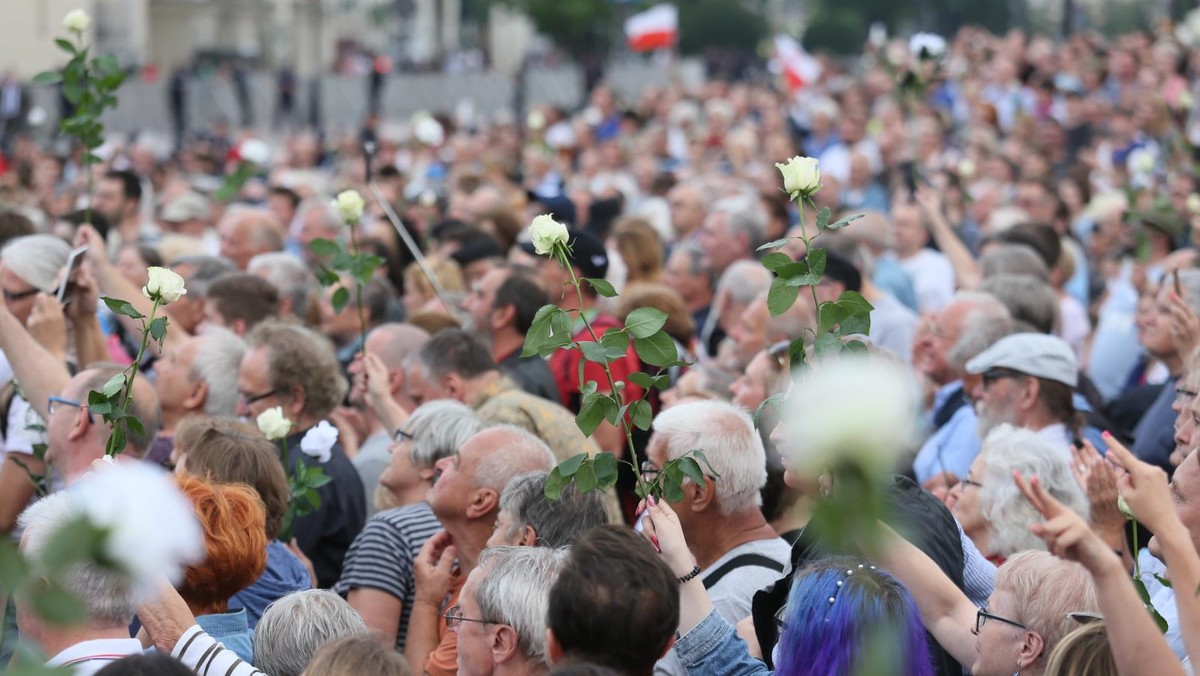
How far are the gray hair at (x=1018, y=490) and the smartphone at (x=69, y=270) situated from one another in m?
3.55

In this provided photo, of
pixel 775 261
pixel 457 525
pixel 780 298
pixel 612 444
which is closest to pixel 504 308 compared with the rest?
pixel 612 444

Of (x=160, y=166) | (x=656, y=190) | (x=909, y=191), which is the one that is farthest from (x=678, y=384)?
(x=160, y=166)

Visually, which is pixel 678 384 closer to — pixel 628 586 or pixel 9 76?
pixel 628 586

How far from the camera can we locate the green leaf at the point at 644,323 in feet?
12.0

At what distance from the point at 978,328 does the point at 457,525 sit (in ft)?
9.51

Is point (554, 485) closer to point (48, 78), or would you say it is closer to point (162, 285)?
point (162, 285)

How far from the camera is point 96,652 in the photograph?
3.27m

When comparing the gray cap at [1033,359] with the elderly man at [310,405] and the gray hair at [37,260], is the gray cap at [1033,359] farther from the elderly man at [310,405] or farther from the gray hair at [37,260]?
the gray hair at [37,260]

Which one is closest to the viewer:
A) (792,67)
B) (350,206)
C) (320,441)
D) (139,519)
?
(139,519)

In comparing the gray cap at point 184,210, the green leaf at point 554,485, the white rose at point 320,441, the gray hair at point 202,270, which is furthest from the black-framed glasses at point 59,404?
the gray cap at point 184,210

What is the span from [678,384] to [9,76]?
2418 centimetres

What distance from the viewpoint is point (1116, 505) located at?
3.67 m

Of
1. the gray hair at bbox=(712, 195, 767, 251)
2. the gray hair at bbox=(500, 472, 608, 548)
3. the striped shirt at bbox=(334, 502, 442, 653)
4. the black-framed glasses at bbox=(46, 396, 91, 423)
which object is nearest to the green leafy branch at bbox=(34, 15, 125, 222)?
the black-framed glasses at bbox=(46, 396, 91, 423)

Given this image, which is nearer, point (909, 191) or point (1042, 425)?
point (1042, 425)
